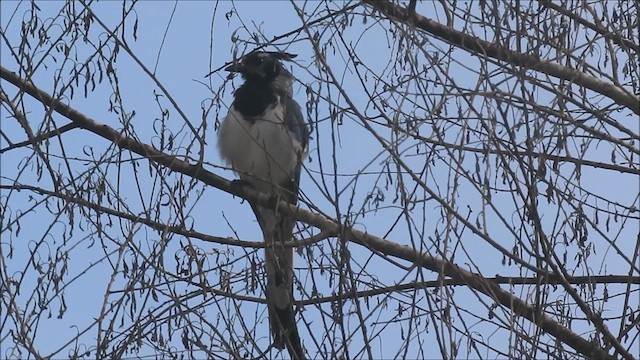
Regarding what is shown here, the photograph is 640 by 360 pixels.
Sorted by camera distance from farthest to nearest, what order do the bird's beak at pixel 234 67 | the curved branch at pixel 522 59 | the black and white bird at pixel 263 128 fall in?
the black and white bird at pixel 263 128, the bird's beak at pixel 234 67, the curved branch at pixel 522 59

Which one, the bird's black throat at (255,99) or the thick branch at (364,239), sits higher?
the bird's black throat at (255,99)

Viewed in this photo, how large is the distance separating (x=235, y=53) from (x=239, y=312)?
721 mm

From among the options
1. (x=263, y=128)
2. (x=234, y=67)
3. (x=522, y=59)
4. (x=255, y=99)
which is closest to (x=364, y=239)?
(x=234, y=67)

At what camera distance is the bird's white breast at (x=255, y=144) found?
459cm

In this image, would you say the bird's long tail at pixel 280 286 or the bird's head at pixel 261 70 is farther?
the bird's head at pixel 261 70

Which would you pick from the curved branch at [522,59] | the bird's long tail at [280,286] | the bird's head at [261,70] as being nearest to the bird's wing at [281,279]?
the bird's long tail at [280,286]

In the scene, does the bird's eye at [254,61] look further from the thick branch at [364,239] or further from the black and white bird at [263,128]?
the thick branch at [364,239]

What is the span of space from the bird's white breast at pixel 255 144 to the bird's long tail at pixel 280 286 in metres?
1.02

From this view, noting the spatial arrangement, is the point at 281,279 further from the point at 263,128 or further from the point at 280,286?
the point at 263,128

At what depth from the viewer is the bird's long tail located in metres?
2.98

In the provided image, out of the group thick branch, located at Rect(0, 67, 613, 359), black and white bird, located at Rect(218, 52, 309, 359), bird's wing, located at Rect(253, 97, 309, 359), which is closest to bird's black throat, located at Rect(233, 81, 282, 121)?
black and white bird, located at Rect(218, 52, 309, 359)

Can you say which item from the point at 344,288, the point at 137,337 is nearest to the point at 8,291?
the point at 137,337

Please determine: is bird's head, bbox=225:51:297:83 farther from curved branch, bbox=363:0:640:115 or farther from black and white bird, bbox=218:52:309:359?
curved branch, bbox=363:0:640:115

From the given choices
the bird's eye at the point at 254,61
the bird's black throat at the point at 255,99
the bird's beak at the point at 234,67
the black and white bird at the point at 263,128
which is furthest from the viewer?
the bird's eye at the point at 254,61
